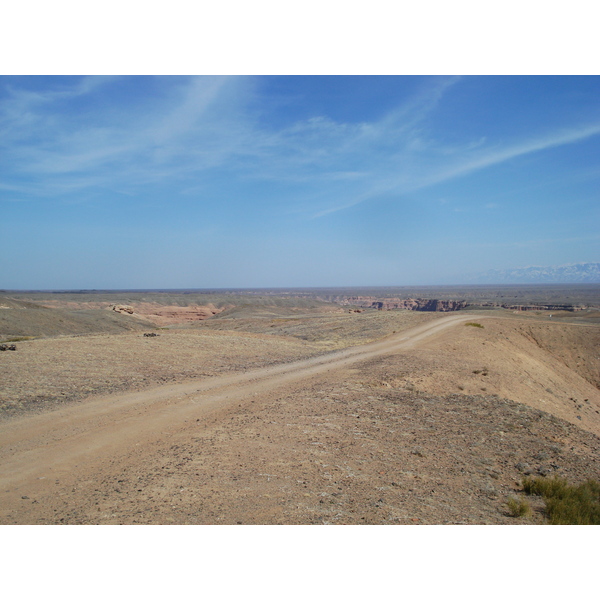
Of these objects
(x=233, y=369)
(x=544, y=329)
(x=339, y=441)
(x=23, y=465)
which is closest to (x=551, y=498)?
(x=339, y=441)

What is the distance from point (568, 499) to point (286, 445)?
16.4ft

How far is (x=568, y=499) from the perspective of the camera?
6664mm

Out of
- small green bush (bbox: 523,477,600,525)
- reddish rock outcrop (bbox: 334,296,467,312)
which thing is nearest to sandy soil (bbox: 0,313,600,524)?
small green bush (bbox: 523,477,600,525)

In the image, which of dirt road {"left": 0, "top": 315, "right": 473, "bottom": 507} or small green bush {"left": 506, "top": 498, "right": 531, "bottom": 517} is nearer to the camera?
small green bush {"left": 506, "top": 498, "right": 531, "bottom": 517}

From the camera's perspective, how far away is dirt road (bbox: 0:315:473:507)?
24.1 ft

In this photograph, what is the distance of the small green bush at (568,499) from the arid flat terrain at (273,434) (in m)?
0.27

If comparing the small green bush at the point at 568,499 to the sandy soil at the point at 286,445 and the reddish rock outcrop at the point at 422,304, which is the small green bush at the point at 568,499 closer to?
the sandy soil at the point at 286,445

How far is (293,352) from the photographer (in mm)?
24109

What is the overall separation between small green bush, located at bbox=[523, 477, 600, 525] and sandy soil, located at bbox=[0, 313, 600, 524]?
0.98ft

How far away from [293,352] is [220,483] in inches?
692

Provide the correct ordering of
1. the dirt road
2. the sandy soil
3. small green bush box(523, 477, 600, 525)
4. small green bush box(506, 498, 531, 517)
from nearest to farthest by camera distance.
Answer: the sandy soil → small green bush box(523, 477, 600, 525) → small green bush box(506, 498, 531, 517) → the dirt road

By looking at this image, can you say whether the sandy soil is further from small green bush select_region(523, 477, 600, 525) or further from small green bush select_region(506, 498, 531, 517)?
small green bush select_region(523, 477, 600, 525)

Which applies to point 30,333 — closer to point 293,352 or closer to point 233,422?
point 293,352

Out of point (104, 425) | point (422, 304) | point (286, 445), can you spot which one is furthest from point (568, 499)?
point (422, 304)
